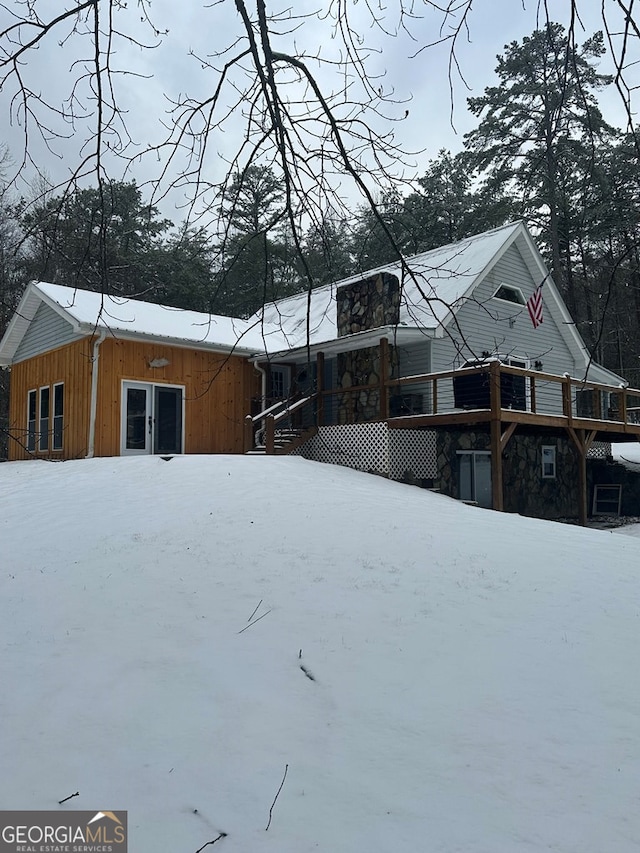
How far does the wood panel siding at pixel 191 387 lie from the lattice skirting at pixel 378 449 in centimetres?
226

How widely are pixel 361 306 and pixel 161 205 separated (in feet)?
35.0

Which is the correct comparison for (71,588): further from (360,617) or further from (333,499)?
(333,499)

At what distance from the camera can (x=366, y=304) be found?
14750mm

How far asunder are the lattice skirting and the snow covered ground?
6.16 metres

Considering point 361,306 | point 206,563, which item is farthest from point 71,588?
point 361,306

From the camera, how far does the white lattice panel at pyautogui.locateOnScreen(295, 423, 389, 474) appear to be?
1371 centimetres

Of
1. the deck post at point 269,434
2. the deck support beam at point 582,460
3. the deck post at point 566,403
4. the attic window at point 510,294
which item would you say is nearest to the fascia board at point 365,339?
the deck post at point 269,434

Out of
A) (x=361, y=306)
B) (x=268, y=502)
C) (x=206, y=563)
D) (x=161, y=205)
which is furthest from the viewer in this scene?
(x=361, y=306)

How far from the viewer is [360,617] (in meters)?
5.00

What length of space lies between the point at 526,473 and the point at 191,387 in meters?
8.52

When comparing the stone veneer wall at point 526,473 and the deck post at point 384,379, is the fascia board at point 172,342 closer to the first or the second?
the deck post at point 384,379

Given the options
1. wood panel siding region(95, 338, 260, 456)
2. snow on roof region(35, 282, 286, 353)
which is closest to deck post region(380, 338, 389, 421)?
snow on roof region(35, 282, 286, 353)

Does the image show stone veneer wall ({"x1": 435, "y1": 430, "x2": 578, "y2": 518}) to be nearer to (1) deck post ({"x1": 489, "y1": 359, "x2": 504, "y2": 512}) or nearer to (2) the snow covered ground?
(1) deck post ({"x1": 489, "y1": 359, "x2": 504, "y2": 512})

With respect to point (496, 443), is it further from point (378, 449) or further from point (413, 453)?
point (378, 449)
